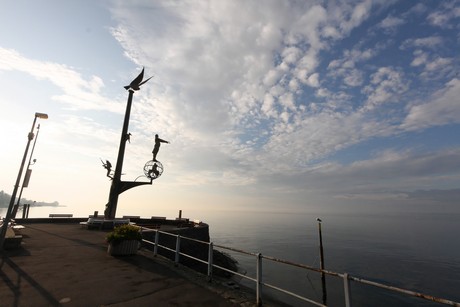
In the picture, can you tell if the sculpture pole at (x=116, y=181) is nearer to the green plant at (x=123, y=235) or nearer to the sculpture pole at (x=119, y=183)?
the sculpture pole at (x=119, y=183)

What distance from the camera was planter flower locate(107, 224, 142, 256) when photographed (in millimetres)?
11141

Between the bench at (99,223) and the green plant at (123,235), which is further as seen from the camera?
the bench at (99,223)

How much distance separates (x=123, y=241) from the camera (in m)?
11.2

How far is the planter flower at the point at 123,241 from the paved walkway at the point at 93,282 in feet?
1.23

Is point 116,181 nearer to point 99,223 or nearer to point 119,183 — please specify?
point 119,183

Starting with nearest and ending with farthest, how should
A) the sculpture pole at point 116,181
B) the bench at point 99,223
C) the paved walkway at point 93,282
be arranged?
the paved walkway at point 93,282 → the bench at point 99,223 → the sculpture pole at point 116,181

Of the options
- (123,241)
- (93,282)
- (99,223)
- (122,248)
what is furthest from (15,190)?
(99,223)

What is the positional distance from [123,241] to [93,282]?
3.78m

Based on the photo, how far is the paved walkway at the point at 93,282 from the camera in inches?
245

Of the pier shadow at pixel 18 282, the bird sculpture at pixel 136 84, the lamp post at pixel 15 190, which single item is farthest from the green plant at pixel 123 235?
the bird sculpture at pixel 136 84

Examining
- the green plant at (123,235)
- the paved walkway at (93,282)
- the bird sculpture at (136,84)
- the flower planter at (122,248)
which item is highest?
the bird sculpture at (136,84)

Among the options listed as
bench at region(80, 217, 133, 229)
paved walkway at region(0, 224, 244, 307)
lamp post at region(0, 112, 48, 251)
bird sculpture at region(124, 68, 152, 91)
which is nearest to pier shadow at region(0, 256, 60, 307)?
paved walkway at region(0, 224, 244, 307)

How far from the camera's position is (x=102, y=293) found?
6656 millimetres

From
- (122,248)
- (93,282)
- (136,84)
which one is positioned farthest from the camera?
(136,84)
